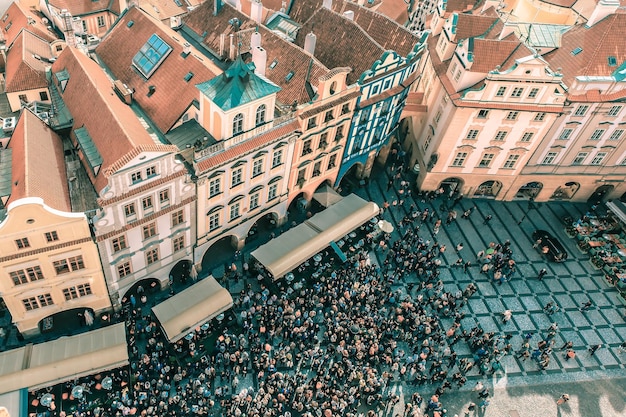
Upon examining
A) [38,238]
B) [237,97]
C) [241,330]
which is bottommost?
[241,330]

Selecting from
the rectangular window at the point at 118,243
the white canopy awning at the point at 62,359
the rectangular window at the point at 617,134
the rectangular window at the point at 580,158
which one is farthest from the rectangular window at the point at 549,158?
the white canopy awning at the point at 62,359

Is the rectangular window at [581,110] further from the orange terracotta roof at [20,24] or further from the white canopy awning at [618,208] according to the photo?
the orange terracotta roof at [20,24]

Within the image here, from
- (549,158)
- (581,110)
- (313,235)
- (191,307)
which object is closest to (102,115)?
(191,307)

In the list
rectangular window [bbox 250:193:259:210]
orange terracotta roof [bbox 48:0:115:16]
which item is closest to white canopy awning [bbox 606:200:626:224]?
rectangular window [bbox 250:193:259:210]

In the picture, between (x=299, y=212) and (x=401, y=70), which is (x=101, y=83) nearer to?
(x=299, y=212)

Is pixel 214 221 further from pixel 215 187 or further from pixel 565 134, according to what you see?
pixel 565 134

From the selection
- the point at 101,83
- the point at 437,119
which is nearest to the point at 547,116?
the point at 437,119
